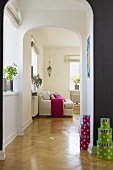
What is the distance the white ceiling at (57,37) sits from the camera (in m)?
8.82

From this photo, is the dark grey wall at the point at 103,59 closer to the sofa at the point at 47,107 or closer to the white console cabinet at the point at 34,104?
the white console cabinet at the point at 34,104

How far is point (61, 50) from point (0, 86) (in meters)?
8.59

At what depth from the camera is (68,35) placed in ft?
31.3

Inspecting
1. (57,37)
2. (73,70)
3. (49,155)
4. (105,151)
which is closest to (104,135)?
(105,151)

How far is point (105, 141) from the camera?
145 inches

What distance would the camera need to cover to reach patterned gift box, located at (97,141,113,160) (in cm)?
365

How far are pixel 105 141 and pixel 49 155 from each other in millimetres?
895

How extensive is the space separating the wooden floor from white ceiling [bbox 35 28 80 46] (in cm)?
437

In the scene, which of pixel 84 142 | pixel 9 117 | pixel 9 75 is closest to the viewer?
pixel 84 142

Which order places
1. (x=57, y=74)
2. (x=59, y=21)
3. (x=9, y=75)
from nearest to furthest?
(x=9, y=75)
(x=59, y=21)
(x=57, y=74)

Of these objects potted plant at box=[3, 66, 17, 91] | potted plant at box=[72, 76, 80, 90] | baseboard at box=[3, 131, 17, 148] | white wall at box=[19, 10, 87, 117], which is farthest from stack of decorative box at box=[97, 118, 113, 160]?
A: potted plant at box=[72, 76, 80, 90]

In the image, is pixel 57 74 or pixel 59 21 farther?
pixel 57 74

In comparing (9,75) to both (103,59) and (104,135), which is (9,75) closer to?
(103,59)

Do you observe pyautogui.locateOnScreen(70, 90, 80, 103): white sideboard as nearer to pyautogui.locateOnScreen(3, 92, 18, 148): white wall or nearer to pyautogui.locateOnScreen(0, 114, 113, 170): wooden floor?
pyautogui.locateOnScreen(0, 114, 113, 170): wooden floor
